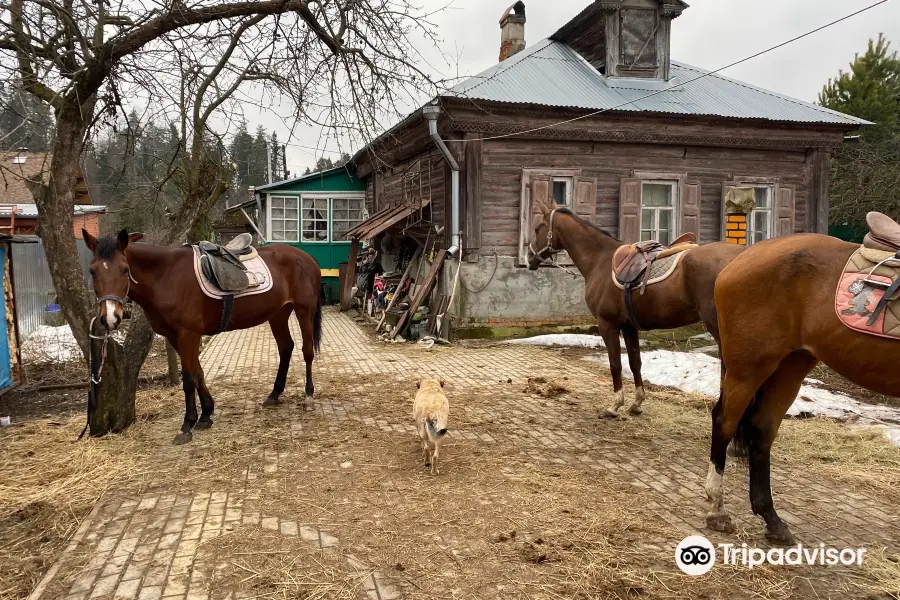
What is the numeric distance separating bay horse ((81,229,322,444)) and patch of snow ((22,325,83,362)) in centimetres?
407

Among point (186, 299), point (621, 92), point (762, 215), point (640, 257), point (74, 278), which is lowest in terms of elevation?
point (186, 299)

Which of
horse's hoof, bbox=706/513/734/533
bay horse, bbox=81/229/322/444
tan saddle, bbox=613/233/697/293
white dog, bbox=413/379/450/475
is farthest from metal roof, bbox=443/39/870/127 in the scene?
horse's hoof, bbox=706/513/734/533

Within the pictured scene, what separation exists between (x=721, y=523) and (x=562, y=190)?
9.34m

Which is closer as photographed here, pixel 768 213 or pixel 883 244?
pixel 883 244

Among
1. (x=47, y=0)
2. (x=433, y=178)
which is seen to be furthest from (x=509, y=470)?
(x=433, y=178)

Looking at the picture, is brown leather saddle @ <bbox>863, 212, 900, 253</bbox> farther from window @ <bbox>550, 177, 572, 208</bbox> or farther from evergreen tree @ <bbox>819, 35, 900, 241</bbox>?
evergreen tree @ <bbox>819, 35, 900, 241</bbox>

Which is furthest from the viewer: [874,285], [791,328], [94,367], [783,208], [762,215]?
[762,215]

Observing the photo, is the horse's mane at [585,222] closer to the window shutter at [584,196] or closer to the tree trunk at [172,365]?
the window shutter at [584,196]

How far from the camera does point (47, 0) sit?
431 centimetres

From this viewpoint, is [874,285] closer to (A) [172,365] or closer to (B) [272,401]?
(B) [272,401]

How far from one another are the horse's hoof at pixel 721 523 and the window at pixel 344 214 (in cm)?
1774

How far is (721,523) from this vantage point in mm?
3445

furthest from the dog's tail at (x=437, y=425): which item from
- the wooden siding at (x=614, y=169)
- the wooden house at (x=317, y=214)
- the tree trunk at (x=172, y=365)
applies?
the wooden house at (x=317, y=214)

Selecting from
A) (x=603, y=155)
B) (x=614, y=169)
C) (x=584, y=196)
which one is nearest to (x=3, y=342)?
(x=584, y=196)
